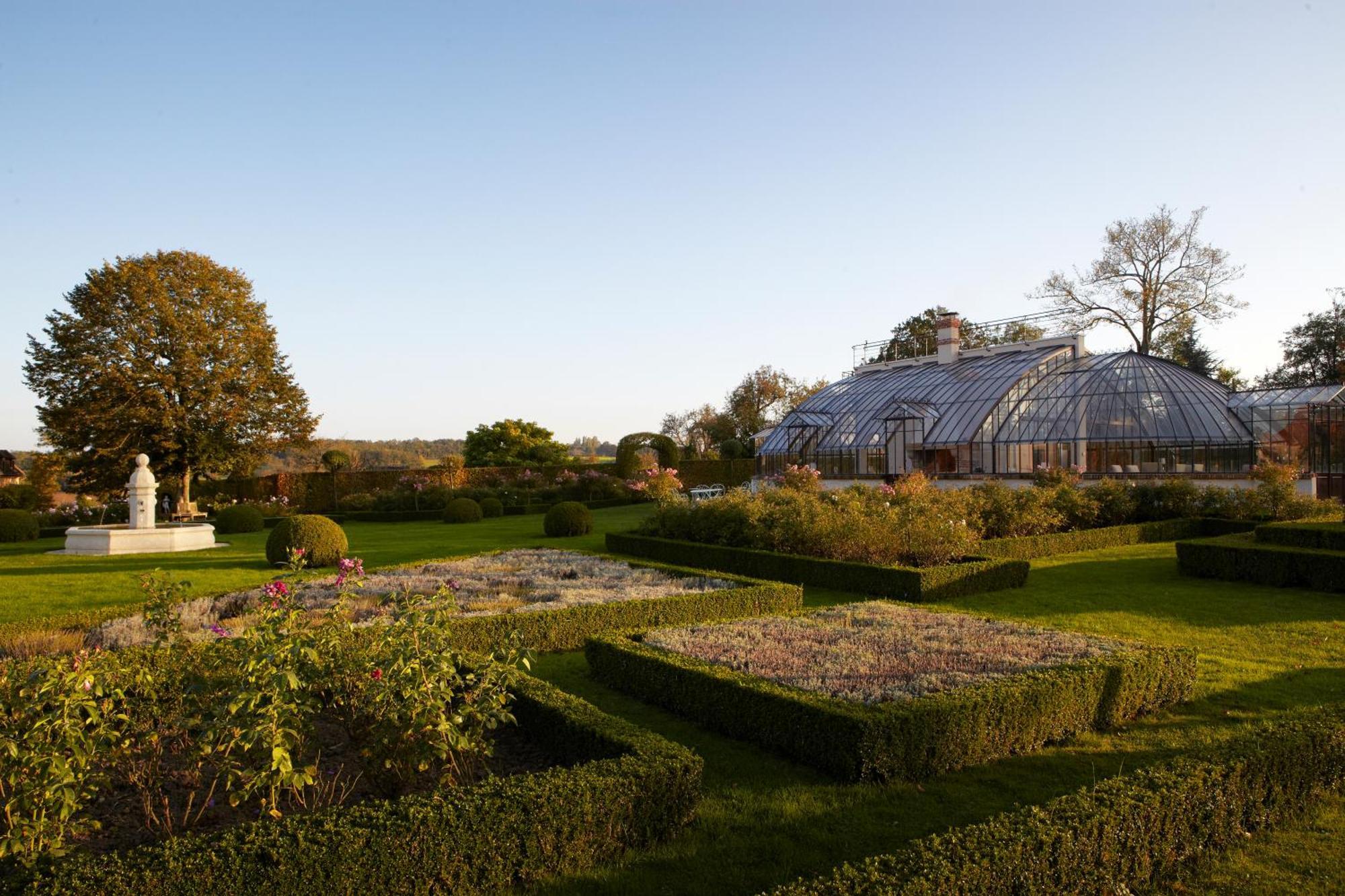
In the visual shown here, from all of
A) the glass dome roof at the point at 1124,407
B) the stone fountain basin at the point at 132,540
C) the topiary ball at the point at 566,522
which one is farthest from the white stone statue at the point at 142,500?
the glass dome roof at the point at 1124,407

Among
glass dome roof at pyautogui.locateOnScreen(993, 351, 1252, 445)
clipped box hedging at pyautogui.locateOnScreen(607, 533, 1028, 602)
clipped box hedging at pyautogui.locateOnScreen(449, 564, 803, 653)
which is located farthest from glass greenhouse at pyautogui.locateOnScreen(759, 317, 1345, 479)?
Result: clipped box hedging at pyautogui.locateOnScreen(449, 564, 803, 653)

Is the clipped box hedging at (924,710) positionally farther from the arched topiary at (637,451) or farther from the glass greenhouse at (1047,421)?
the arched topiary at (637,451)

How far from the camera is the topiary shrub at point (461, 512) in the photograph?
28.3 m

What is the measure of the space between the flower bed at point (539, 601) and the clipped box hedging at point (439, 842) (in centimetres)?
308

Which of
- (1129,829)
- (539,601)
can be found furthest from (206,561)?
(1129,829)

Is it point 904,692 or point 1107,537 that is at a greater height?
point 1107,537

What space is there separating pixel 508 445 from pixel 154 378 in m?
21.4

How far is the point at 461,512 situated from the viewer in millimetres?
28297

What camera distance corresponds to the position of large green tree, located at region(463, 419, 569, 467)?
157 feet

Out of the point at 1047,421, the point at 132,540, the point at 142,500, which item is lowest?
the point at 132,540

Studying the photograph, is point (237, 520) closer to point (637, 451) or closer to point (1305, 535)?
point (637, 451)

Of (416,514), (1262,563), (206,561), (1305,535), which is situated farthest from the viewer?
(416,514)

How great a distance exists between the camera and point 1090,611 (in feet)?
35.5

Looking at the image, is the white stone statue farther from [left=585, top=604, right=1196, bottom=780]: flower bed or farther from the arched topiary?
the arched topiary
